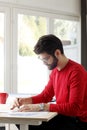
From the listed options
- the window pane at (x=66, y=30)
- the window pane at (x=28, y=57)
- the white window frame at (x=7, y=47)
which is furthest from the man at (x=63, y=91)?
the window pane at (x=66, y=30)

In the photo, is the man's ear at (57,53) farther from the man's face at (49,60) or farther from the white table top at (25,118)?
the white table top at (25,118)

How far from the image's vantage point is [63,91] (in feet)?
6.83

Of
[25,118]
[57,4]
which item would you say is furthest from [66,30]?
[25,118]

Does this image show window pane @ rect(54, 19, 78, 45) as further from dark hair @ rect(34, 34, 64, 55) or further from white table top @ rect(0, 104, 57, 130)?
white table top @ rect(0, 104, 57, 130)

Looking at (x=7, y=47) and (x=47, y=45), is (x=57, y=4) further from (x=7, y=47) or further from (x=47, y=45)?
(x=47, y=45)

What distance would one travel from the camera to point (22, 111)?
192 cm

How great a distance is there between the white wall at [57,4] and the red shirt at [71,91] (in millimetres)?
1958

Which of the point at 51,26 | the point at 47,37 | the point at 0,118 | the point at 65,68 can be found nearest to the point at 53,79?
the point at 65,68

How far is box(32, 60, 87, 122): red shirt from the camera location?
1957 millimetres

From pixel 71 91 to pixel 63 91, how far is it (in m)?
0.10

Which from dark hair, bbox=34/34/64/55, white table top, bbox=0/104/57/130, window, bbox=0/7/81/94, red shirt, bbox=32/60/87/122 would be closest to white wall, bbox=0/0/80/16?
window, bbox=0/7/81/94

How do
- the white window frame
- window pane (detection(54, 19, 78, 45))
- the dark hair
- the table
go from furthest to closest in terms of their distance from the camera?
1. window pane (detection(54, 19, 78, 45))
2. the white window frame
3. the dark hair
4. the table

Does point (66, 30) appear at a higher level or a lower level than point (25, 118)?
higher

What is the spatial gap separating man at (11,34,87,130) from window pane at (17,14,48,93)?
178 centimetres
